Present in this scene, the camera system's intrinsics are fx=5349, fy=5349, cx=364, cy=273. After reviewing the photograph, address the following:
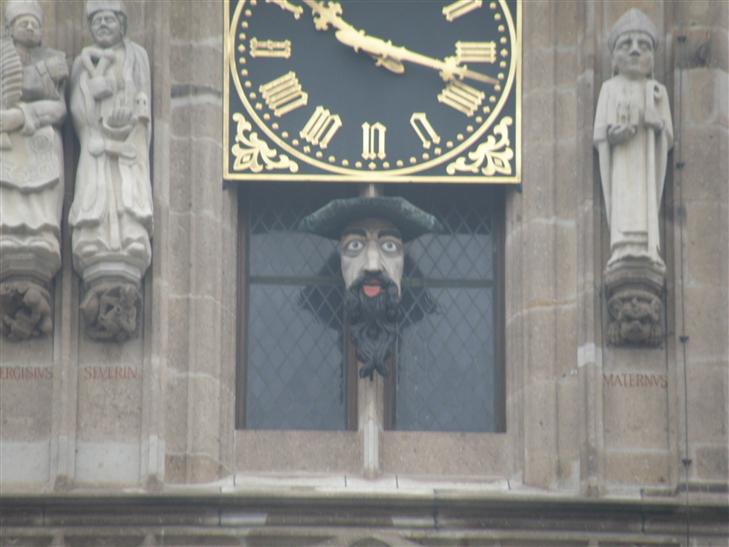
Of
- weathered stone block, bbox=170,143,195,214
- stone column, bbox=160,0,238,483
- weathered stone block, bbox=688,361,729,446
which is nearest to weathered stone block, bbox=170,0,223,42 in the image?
stone column, bbox=160,0,238,483

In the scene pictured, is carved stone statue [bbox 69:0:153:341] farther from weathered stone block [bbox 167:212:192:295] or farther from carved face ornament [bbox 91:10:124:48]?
weathered stone block [bbox 167:212:192:295]

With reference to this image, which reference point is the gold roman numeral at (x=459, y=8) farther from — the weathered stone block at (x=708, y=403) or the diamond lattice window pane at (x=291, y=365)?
the weathered stone block at (x=708, y=403)

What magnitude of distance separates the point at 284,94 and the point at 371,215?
994mm

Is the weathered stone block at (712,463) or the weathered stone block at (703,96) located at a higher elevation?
the weathered stone block at (703,96)

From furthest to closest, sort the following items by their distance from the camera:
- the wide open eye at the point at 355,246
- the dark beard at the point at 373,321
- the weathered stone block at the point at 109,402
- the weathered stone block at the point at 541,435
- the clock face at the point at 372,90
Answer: the clock face at the point at 372,90, the wide open eye at the point at 355,246, the dark beard at the point at 373,321, the weathered stone block at the point at 541,435, the weathered stone block at the point at 109,402

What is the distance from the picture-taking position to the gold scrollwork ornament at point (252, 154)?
33.9 m

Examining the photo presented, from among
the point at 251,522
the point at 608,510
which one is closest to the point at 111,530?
the point at 251,522

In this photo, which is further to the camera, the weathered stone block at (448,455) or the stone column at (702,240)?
the weathered stone block at (448,455)

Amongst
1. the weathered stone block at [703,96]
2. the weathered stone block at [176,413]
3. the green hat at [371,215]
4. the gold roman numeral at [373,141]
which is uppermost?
the weathered stone block at [703,96]

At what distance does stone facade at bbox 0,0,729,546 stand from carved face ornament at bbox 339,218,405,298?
70 cm

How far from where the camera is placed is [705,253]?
33.4 meters

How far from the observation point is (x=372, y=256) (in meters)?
33.7

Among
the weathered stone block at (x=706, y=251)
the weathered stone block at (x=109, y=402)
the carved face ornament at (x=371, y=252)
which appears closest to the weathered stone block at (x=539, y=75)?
the carved face ornament at (x=371, y=252)

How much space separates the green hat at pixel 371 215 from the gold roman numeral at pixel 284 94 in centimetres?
70
